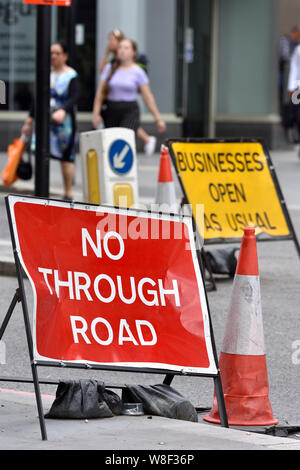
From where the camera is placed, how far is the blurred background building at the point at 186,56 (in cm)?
2158

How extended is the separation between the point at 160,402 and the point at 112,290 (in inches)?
22.6

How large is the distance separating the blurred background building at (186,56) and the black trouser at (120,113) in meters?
6.88

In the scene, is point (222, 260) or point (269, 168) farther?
point (269, 168)

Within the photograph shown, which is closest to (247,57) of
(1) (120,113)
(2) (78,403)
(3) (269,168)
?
(1) (120,113)

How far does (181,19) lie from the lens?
2341 cm

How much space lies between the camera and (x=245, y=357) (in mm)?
5910

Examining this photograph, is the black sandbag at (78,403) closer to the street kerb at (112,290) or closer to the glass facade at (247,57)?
the street kerb at (112,290)

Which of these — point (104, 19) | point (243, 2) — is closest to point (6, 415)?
point (104, 19)

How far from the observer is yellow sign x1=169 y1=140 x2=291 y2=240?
9.87 m

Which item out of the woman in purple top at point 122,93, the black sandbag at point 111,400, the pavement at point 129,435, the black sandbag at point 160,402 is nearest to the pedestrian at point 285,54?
the woman in purple top at point 122,93

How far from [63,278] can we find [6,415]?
0.68 m

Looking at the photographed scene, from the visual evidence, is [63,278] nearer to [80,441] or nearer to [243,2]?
[80,441]

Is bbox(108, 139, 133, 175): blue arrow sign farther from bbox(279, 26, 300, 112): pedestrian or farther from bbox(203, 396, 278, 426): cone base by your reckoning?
bbox(279, 26, 300, 112): pedestrian

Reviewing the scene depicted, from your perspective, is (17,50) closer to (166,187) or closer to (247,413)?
(166,187)
